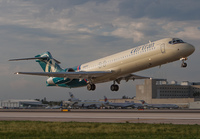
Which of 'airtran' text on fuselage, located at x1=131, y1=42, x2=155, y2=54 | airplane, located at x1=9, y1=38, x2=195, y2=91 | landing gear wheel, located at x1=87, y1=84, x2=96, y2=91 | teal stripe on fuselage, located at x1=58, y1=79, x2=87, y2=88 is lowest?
landing gear wheel, located at x1=87, y1=84, x2=96, y2=91

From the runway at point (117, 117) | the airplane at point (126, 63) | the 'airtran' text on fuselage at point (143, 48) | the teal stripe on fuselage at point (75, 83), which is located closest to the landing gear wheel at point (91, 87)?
the airplane at point (126, 63)

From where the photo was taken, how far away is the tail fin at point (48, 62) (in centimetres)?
5824

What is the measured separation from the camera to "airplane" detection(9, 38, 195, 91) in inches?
1463

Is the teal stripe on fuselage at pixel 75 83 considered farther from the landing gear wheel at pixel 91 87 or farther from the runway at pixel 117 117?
the runway at pixel 117 117

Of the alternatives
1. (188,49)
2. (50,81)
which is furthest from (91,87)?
(188,49)

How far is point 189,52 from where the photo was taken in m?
36.5

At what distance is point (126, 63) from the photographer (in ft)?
135

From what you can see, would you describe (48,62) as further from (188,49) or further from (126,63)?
(188,49)

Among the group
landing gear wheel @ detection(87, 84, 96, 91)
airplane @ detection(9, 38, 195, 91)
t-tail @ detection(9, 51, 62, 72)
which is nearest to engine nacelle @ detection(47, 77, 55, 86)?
airplane @ detection(9, 38, 195, 91)

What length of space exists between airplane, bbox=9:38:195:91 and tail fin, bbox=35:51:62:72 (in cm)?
173

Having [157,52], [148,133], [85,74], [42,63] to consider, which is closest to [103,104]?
[42,63]

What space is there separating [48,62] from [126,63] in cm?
2252

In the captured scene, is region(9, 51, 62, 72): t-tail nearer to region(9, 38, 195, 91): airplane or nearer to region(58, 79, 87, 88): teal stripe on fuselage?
region(9, 38, 195, 91): airplane

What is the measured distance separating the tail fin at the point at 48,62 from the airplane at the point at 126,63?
5.66 feet
